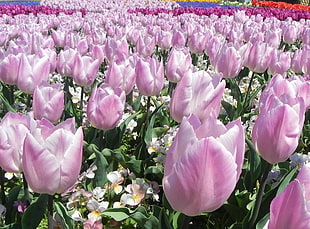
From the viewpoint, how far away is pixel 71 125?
50.0 inches

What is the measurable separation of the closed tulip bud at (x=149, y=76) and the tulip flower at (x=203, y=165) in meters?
1.19

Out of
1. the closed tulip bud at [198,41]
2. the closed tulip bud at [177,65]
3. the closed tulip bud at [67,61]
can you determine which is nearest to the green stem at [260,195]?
the closed tulip bud at [177,65]

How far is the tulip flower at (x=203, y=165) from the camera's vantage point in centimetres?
95

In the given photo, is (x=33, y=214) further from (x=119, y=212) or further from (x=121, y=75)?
(x=121, y=75)

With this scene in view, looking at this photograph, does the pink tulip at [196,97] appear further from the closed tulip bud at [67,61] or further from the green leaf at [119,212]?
the closed tulip bud at [67,61]

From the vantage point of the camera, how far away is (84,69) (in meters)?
2.48

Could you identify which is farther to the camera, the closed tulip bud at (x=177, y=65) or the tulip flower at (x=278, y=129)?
the closed tulip bud at (x=177, y=65)

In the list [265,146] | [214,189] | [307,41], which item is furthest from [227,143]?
[307,41]

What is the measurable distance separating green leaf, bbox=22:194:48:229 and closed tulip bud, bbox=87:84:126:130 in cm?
47

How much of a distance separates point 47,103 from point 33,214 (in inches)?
21.8

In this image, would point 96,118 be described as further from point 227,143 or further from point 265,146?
point 227,143

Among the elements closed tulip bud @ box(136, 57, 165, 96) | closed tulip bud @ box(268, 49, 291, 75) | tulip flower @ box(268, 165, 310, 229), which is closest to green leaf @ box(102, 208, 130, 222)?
tulip flower @ box(268, 165, 310, 229)

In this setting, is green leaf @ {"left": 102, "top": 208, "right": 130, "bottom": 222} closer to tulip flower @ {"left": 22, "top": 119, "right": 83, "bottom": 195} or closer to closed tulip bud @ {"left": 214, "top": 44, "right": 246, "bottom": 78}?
tulip flower @ {"left": 22, "top": 119, "right": 83, "bottom": 195}

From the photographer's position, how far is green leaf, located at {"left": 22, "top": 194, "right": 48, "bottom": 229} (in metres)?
1.45
